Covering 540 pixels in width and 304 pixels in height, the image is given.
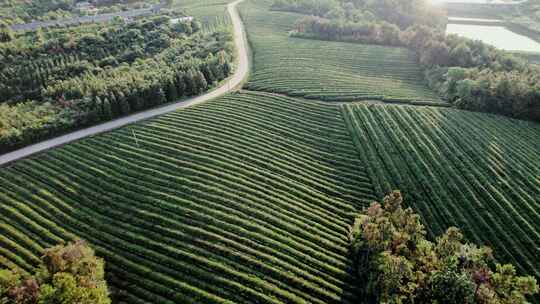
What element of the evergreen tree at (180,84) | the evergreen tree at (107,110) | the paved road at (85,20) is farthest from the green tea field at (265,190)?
the paved road at (85,20)

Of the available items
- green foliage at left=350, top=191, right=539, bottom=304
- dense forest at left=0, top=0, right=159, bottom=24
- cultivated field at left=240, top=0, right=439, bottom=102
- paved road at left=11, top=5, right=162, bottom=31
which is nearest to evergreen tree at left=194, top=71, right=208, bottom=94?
cultivated field at left=240, top=0, right=439, bottom=102

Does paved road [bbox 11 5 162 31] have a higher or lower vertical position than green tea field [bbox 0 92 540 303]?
higher

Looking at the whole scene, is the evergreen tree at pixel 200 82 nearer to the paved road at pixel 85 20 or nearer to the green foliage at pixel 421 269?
the green foliage at pixel 421 269

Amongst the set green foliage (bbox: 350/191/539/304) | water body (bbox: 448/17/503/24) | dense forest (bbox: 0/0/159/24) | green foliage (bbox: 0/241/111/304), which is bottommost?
green foliage (bbox: 350/191/539/304)

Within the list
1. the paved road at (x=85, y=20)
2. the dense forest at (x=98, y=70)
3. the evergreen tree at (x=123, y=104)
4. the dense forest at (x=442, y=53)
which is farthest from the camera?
the paved road at (x=85, y=20)

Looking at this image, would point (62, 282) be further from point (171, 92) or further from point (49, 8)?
point (49, 8)

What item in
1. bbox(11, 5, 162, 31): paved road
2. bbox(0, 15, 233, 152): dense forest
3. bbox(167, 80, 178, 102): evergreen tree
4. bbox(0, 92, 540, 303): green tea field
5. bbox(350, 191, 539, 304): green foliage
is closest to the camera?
bbox(350, 191, 539, 304): green foliage

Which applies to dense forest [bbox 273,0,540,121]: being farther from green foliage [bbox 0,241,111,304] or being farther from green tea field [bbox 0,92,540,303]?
green foliage [bbox 0,241,111,304]
